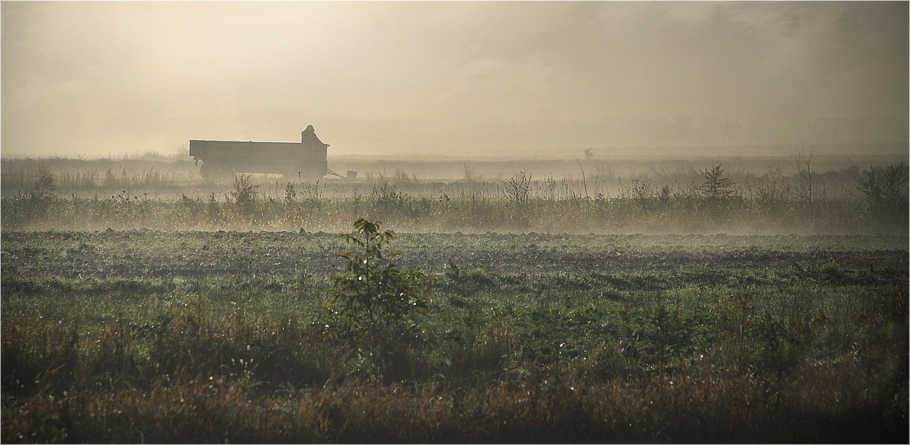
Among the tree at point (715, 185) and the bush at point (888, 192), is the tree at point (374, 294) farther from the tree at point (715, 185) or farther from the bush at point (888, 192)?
the bush at point (888, 192)

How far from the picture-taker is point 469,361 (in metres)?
5.52

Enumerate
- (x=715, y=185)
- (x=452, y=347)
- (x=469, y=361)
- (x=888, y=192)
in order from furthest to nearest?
(x=715, y=185) < (x=888, y=192) < (x=452, y=347) < (x=469, y=361)

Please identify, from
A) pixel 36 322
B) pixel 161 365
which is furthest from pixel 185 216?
pixel 161 365

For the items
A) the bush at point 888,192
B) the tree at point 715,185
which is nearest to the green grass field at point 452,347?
the bush at point 888,192

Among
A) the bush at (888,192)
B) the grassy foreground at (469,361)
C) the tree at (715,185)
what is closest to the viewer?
the grassy foreground at (469,361)

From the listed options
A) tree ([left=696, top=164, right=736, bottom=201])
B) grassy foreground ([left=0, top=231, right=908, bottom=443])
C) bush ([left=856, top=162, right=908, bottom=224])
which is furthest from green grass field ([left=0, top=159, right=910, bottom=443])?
tree ([left=696, top=164, right=736, bottom=201])

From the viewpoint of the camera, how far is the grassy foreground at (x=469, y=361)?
431cm

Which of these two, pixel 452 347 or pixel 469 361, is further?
pixel 452 347

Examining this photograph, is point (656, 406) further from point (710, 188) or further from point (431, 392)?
point (710, 188)

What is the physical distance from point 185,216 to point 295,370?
13421 millimetres

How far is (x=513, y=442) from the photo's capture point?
427cm

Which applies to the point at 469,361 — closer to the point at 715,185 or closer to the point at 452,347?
the point at 452,347

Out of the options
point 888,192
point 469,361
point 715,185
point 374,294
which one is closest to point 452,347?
point 469,361

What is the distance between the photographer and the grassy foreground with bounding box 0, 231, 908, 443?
170 inches
